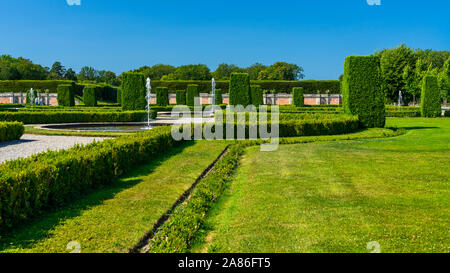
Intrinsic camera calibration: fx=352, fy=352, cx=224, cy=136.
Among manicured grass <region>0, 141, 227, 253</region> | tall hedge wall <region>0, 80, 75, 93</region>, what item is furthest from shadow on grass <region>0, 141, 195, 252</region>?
tall hedge wall <region>0, 80, 75, 93</region>

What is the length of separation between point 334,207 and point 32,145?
11165 mm

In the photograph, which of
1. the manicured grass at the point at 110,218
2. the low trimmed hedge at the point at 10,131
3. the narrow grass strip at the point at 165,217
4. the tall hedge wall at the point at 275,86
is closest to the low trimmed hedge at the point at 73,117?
the low trimmed hedge at the point at 10,131

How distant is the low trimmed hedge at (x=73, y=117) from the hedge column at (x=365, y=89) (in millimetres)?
13347

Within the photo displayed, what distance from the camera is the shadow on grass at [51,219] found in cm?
428

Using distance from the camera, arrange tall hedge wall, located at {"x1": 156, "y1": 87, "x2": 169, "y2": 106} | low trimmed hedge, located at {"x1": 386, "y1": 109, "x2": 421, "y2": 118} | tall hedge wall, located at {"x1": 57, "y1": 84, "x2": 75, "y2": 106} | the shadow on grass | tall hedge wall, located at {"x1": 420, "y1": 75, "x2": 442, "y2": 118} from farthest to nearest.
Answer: tall hedge wall, located at {"x1": 156, "y1": 87, "x2": 169, "y2": 106}
tall hedge wall, located at {"x1": 57, "y1": 84, "x2": 75, "y2": 106}
low trimmed hedge, located at {"x1": 386, "y1": 109, "x2": 421, "y2": 118}
tall hedge wall, located at {"x1": 420, "y1": 75, "x2": 442, "y2": 118}
the shadow on grass

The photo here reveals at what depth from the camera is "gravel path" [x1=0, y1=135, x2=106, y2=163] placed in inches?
421

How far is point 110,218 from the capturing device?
506 centimetres

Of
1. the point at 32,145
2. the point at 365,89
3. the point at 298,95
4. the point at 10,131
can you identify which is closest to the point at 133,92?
the point at 10,131

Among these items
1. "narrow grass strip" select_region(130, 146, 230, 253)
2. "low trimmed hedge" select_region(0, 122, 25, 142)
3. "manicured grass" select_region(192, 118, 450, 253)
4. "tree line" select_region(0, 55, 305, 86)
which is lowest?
"narrow grass strip" select_region(130, 146, 230, 253)

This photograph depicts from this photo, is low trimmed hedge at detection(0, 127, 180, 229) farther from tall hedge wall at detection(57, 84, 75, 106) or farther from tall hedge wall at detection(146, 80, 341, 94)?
tall hedge wall at detection(146, 80, 341, 94)

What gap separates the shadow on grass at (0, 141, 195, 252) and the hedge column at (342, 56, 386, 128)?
1397cm

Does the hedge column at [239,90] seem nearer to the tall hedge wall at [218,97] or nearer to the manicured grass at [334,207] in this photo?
the manicured grass at [334,207]

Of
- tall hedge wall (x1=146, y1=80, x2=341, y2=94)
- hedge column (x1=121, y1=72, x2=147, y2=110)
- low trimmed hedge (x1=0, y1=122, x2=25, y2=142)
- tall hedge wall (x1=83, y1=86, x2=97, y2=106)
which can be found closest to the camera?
low trimmed hedge (x1=0, y1=122, x2=25, y2=142)

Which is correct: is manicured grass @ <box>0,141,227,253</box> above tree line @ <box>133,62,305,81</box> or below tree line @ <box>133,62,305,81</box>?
below
